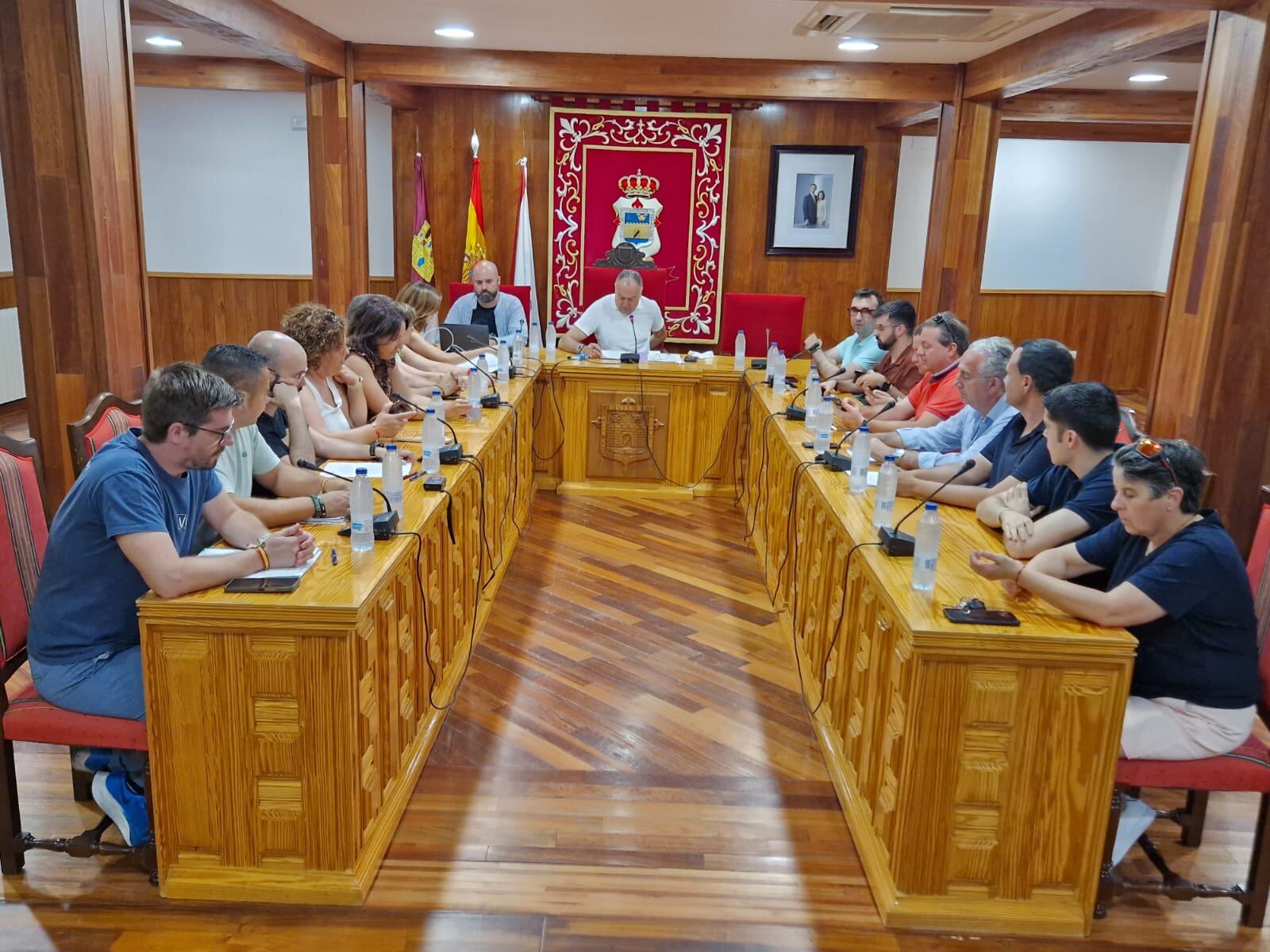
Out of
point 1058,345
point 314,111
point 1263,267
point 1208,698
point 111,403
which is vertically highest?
point 314,111

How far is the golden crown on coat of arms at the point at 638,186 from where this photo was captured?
7.70 m

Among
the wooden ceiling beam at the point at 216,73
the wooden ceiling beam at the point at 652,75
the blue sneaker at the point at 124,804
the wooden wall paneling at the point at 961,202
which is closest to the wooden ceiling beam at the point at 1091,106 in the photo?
the wooden wall paneling at the point at 961,202

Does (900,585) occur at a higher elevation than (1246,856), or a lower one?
higher

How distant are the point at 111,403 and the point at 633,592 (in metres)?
2.15

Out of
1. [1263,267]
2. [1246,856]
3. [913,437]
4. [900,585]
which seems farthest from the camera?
[913,437]

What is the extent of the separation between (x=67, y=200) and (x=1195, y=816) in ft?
11.7

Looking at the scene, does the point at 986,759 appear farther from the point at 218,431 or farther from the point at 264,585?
the point at 218,431

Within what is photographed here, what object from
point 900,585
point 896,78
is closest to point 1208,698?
point 900,585

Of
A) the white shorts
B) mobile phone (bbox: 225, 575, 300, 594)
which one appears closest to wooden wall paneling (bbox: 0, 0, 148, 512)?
mobile phone (bbox: 225, 575, 300, 594)

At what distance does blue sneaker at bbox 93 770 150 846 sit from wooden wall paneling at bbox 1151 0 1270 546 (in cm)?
322

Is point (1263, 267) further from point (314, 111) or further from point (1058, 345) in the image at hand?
point (314, 111)

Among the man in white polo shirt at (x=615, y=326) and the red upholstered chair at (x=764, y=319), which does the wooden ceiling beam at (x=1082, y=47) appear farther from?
the man in white polo shirt at (x=615, y=326)

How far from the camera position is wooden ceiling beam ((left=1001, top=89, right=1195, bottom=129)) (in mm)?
7207

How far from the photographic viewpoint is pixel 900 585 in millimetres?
2439
